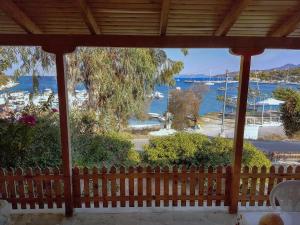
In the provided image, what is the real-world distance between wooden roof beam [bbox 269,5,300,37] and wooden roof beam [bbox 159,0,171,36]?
125 cm

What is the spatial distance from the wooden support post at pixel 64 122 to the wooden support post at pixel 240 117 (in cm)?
212

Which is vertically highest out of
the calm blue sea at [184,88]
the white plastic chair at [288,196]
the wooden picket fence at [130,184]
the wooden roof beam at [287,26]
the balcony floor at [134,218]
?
the wooden roof beam at [287,26]

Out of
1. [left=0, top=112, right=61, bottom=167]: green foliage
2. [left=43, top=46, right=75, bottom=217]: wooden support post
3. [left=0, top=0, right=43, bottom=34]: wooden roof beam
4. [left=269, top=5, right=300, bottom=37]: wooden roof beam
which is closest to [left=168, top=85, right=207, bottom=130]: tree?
[left=0, top=112, right=61, bottom=167]: green foliage

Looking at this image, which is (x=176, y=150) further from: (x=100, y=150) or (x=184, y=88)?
(x=184, y=88)

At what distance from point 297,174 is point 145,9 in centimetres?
319

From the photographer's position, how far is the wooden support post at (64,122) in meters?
3.40

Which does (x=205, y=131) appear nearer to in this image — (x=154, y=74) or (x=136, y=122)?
(x=136, y=122)

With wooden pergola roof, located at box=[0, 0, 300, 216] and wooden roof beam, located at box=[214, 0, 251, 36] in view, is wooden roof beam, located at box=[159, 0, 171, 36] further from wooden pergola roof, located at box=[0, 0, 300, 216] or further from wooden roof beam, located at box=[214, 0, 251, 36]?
wooden roof beam, located at box=[214, 0, 251, 36]

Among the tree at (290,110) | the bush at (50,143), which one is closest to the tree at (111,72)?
the bush at (50,143)

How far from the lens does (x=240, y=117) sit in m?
3.66

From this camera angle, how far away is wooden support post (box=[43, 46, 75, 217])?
340 cm

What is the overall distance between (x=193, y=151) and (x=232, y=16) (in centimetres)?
353

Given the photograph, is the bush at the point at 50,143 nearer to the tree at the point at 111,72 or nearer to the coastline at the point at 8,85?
the tree at the point at 111,72

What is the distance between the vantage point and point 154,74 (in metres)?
8.37
